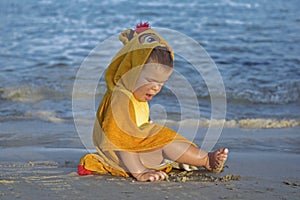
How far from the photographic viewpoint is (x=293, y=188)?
125 inches

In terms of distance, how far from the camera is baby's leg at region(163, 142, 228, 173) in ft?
11.1

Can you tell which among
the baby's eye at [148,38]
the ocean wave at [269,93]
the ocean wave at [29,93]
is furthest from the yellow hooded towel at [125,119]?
the ocean wave at [269,93]

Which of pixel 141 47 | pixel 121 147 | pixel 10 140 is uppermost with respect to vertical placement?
pixel 141 47

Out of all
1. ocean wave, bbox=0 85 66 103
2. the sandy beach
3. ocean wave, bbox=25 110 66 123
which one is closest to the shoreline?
the sandy beach

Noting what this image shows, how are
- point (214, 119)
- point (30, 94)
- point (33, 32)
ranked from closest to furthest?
1. point (214, 119)
2. point (30, 94)
3. point (33, 32)

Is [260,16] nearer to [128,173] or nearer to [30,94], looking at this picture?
[30,94]

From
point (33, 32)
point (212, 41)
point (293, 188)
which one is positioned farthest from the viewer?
point (33, 32)

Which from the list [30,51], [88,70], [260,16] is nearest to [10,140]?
[88,70]

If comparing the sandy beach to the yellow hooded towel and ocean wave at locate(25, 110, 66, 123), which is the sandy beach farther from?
ocean wave at locate(25, 110, 66, 123)

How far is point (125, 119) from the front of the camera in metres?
3.34

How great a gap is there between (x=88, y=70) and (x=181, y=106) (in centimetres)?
257

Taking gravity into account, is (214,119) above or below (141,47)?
below

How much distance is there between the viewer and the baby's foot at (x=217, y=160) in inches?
134

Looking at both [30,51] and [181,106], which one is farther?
[30,51]
